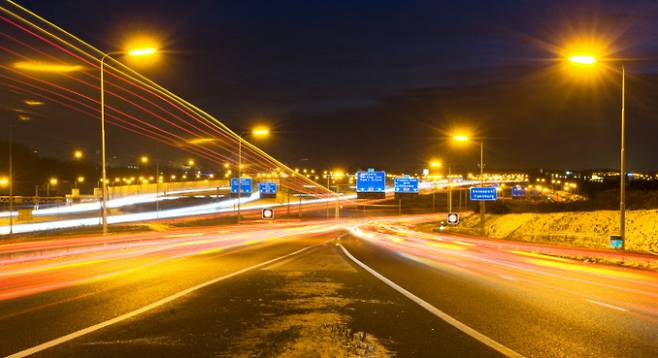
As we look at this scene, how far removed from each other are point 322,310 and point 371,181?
41.7 m

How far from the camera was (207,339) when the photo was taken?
7.73 meters

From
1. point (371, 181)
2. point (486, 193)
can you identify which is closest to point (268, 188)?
point (371, 181)

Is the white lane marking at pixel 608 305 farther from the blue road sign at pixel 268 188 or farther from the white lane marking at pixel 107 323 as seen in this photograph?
the blue road sign at pixel 268 188

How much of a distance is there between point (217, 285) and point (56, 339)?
5.68 metres

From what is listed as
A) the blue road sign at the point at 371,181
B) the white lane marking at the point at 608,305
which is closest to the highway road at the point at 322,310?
the white lane marking at the point at 608,305

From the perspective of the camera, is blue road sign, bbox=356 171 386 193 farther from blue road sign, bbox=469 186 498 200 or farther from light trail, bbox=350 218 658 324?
light trail, bbox=350 218 658 324

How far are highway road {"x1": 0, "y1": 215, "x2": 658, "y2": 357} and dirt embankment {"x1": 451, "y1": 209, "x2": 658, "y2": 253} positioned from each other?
20.2 metres

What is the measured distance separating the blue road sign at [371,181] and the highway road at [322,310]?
32.8m

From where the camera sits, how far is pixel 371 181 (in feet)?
169

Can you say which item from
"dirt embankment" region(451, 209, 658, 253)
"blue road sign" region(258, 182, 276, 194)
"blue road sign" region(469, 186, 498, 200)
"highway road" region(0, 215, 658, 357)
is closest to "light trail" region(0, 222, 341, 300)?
"highway road" region(0, 215, 658, 357)

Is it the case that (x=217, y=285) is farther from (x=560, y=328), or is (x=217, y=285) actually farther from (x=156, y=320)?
(x=560, y=328)

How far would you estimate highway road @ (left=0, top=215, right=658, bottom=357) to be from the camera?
292 inches

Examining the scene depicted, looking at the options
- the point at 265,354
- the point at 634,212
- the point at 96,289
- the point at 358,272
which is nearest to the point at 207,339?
the point at 265,354

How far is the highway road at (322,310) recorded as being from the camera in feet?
24.3
